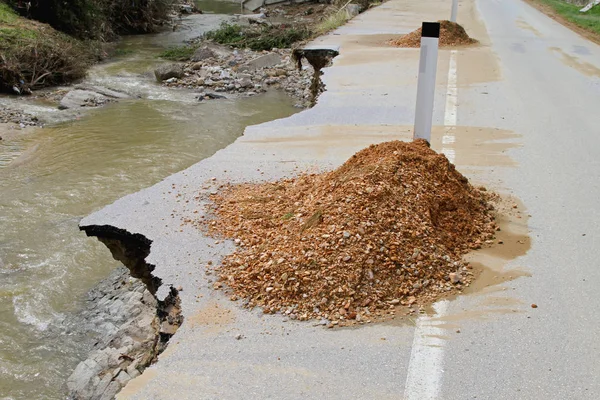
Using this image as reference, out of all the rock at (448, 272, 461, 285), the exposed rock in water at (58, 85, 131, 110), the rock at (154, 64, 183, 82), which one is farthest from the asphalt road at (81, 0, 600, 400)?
the rock at (154, 64, 183, 82)

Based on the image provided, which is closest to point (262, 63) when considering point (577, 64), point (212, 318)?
point (577, 64)

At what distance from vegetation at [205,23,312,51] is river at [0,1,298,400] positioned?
4.52 metres

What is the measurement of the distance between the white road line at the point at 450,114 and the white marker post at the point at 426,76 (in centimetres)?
110

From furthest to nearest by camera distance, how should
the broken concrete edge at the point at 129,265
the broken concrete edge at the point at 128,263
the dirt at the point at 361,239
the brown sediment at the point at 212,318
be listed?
the broken concrete edge at the point at 129,265, the broken concrete edge at the point at 128,263, the dirt at the point at 361,239, the brown sediment at the point at 212,318

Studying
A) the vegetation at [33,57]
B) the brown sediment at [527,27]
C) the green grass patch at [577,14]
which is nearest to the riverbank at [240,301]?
the vegetation at [33,57]

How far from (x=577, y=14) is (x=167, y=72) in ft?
59.5

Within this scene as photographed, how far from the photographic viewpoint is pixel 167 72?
17.9 m

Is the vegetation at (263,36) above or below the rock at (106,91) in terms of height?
above

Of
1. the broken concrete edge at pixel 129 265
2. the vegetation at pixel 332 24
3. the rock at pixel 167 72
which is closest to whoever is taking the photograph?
the broken concrete edge at pixel 129 265

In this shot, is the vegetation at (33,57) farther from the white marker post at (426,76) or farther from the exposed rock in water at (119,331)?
the white marker post at (426,76)

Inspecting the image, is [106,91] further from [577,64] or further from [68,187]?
[577,64]

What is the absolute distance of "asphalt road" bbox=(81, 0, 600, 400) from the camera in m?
3.56

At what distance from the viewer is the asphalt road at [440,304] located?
3.56 metres

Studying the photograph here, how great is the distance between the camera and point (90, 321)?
6891mm
